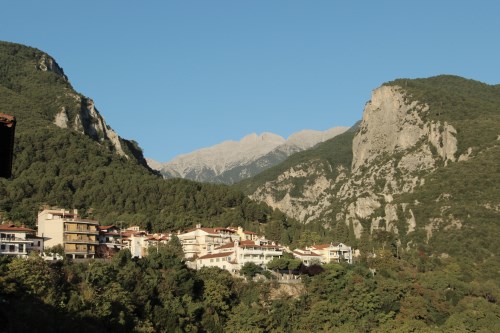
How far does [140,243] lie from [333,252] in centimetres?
3148

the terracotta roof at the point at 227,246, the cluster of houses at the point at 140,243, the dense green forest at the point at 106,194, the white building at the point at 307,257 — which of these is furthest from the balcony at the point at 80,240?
the white building at the point at 307,257

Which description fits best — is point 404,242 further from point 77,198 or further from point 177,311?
point 177,311

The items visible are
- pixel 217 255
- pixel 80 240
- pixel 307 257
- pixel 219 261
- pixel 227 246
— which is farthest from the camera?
pixel 307 257

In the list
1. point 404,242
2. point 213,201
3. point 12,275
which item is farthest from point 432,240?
point 12,275

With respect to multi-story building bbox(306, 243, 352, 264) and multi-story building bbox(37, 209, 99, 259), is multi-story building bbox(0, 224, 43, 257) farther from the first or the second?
multi-story building bbox(306, 243, 352, 264)

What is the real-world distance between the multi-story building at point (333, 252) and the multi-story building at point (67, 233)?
120 ft

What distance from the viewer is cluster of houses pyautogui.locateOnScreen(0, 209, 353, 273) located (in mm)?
87188

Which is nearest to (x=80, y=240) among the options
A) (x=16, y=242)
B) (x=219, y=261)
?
(x=16, y=242)

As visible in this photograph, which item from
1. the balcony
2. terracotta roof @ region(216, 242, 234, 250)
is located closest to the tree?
terracotta roof @ region(216, 242, 234, 250)

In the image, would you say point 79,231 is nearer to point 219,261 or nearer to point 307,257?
point 219,261

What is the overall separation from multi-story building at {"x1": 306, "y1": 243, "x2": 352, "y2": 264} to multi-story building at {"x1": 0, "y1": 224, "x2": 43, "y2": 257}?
148 ft

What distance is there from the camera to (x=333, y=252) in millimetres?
113062

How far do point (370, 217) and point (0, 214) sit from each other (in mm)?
114783

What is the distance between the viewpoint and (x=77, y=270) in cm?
7662
